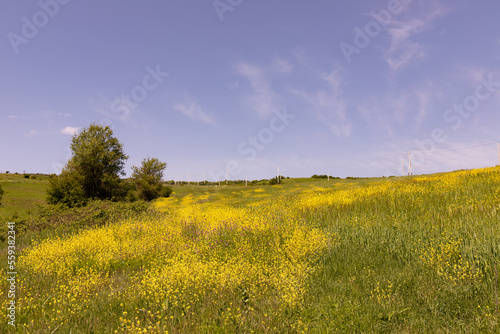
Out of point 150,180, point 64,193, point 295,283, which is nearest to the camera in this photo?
point 295,283

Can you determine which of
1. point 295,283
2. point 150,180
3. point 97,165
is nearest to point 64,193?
point 97,165

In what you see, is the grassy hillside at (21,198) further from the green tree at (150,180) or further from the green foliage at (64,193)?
the green tree at (150,180)

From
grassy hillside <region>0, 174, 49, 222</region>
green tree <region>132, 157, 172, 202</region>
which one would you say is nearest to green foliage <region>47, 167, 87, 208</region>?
grassy hillside <region>0, 174, 49, 222</region>

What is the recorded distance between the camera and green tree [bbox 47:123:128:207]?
32.4 metres

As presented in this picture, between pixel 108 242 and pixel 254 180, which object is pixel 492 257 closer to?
pixel 108 242

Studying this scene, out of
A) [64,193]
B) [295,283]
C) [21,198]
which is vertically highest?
[64,193]

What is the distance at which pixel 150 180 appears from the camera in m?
47.7

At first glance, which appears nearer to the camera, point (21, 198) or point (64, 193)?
point (64, 193)

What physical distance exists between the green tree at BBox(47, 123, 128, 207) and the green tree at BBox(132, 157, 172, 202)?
10.9 m

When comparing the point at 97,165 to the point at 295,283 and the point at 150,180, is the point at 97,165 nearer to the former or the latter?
the point at 150,180

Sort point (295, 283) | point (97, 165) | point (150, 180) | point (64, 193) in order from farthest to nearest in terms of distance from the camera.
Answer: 1. point (150, 180)
2. point (97, 165)
3. point (64, 193)
4. point (295, 283)

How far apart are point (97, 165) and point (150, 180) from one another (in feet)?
48.8

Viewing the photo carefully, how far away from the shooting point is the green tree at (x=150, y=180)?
153 feet

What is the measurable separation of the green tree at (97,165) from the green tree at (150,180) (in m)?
10.9
